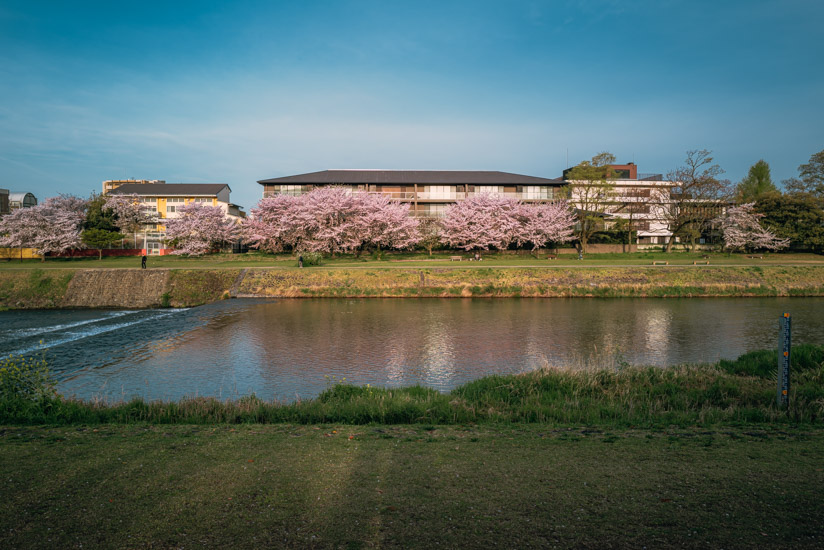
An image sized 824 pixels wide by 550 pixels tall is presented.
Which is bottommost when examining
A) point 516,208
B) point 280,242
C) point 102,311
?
point 102,311

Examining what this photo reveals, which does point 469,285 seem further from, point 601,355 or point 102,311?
point 102,311

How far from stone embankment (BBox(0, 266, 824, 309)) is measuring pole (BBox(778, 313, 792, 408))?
103ft

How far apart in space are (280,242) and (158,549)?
62.8m

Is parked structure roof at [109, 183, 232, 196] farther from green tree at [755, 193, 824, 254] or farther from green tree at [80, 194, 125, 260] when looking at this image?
green tree at [755, 193, 824, 254]

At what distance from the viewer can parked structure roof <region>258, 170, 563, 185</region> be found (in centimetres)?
7725

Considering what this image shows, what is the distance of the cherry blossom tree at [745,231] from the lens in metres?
66.8

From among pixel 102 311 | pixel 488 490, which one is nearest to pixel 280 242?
pixel 102 311

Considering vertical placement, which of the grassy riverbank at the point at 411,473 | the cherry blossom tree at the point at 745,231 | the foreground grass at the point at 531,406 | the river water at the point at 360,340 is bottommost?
the river water at the point at 360,340

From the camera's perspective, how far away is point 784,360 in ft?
32.0

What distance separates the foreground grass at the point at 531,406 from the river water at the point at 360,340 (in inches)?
88.7

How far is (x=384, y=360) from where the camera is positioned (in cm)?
1898

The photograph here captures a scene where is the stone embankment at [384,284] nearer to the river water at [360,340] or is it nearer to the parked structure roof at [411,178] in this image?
the river water at [360,340]

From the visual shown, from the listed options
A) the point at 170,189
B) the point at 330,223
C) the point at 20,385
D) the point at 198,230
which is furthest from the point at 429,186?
the point at 20,385

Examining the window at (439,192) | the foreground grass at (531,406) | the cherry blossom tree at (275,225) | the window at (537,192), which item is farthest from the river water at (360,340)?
the window at (537,192)
